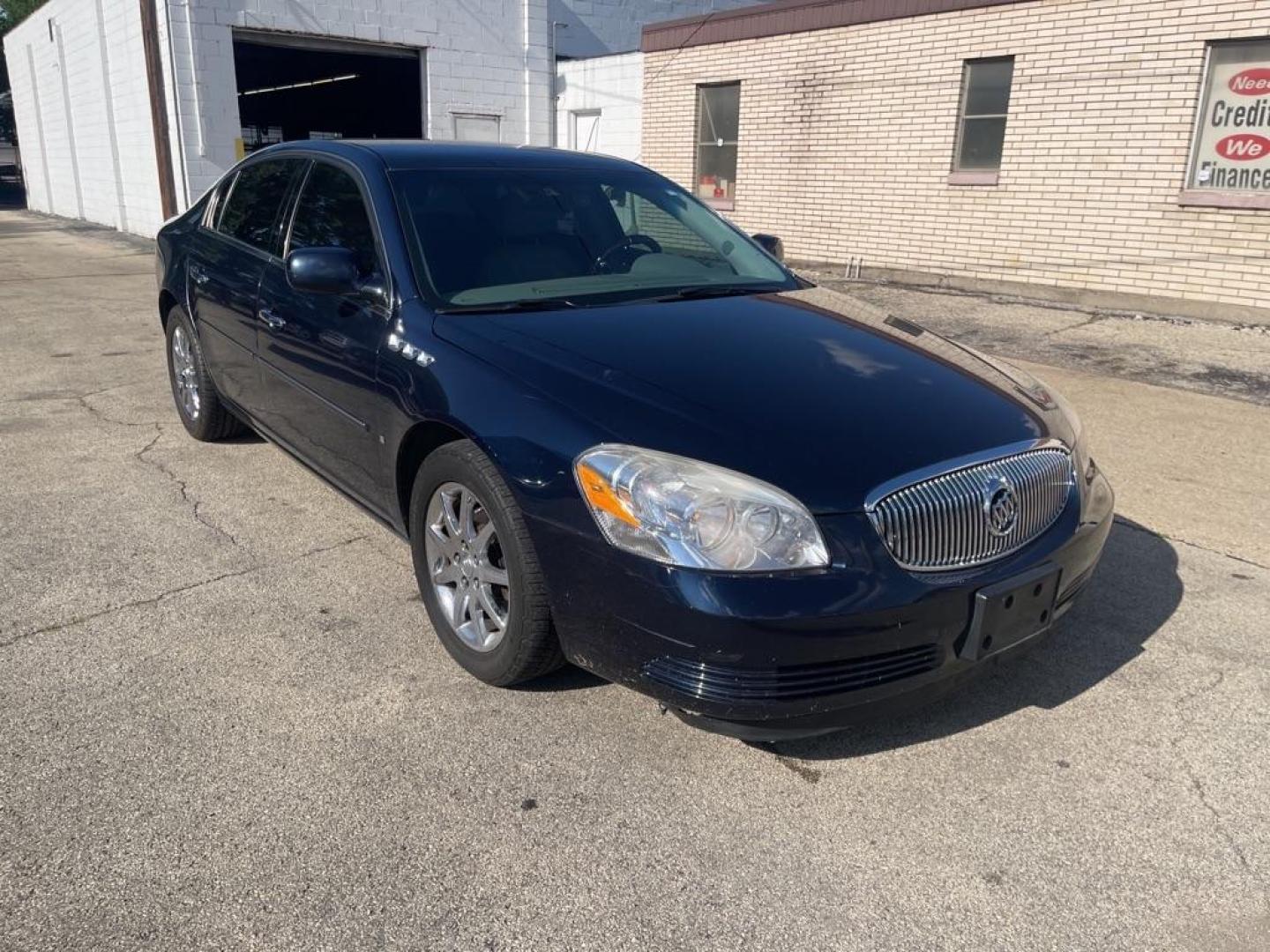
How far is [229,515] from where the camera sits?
4.61 metres

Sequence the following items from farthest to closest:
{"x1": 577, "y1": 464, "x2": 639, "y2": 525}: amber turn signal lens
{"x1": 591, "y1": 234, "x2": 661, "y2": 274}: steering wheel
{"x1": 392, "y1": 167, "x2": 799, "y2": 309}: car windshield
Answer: {"x1": 591, "y1": 234, "x2": 661, "y2": 274}: steering wheel → {"x1": 392, "y1": 167, "x2": 799, "y2": 309}: car windshield → {"x1": 577, "y1": 464, "x2": 639, "y2": 525}: amber turn signal lens

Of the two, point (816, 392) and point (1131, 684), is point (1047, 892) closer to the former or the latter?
point (1131, 684)

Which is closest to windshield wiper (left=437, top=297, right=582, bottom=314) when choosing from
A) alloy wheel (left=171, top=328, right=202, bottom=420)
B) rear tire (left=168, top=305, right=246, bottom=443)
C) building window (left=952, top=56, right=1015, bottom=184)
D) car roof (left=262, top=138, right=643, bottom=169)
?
car roof (left=262, top=138, right=643, bottom=169)

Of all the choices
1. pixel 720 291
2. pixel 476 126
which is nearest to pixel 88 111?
pixel 476 126

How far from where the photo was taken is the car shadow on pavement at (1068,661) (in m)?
2.95

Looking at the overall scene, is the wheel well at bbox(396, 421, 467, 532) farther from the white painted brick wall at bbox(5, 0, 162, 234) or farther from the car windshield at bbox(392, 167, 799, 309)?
the white painted brick wall at bbox(5, 0, 162, 234)

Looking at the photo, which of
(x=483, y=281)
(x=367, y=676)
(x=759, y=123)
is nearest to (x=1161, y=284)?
(x=759, y=123)

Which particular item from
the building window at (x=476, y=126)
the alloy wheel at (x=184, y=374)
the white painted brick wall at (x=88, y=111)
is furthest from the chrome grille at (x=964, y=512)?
the white painted brick wall at (x=88, y=111)

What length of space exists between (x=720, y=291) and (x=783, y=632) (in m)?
1.86

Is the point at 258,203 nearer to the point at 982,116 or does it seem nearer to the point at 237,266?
the point at 237,266

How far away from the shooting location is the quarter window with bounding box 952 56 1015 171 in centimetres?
1136

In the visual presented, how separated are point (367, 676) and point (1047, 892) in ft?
6.85

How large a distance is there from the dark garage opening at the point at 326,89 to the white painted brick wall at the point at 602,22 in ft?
9.90

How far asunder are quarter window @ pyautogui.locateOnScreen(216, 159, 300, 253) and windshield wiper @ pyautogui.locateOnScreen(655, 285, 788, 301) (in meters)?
1.91
